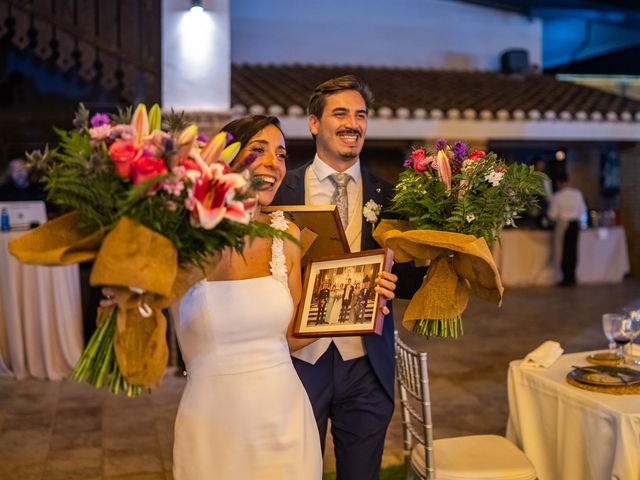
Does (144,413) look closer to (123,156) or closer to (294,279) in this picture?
(294,279)

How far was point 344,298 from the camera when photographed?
2713mm

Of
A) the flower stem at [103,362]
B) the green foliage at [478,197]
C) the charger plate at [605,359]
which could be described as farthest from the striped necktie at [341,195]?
the charger plate at [605,359]

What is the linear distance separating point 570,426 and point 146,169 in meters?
2.27

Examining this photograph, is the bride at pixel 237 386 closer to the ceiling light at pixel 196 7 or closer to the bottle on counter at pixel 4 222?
the bottle on counter at pixel 4 222

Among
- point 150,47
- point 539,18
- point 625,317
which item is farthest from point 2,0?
point 539,18

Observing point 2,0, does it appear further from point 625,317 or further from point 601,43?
point 601,43

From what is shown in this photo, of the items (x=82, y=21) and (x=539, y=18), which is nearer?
(x=82, y=21)

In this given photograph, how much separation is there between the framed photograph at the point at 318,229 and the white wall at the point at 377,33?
12.1 m

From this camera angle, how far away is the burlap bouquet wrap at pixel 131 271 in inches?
72.4

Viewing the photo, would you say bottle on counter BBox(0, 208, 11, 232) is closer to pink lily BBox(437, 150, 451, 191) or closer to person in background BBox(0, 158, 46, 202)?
person in background BBox(0, 158, 46, 202)

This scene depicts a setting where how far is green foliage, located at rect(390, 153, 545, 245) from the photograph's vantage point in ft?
8.75

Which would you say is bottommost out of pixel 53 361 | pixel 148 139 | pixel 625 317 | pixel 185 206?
pixel 53 361

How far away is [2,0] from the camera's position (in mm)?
7172

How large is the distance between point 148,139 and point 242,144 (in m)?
0.75
